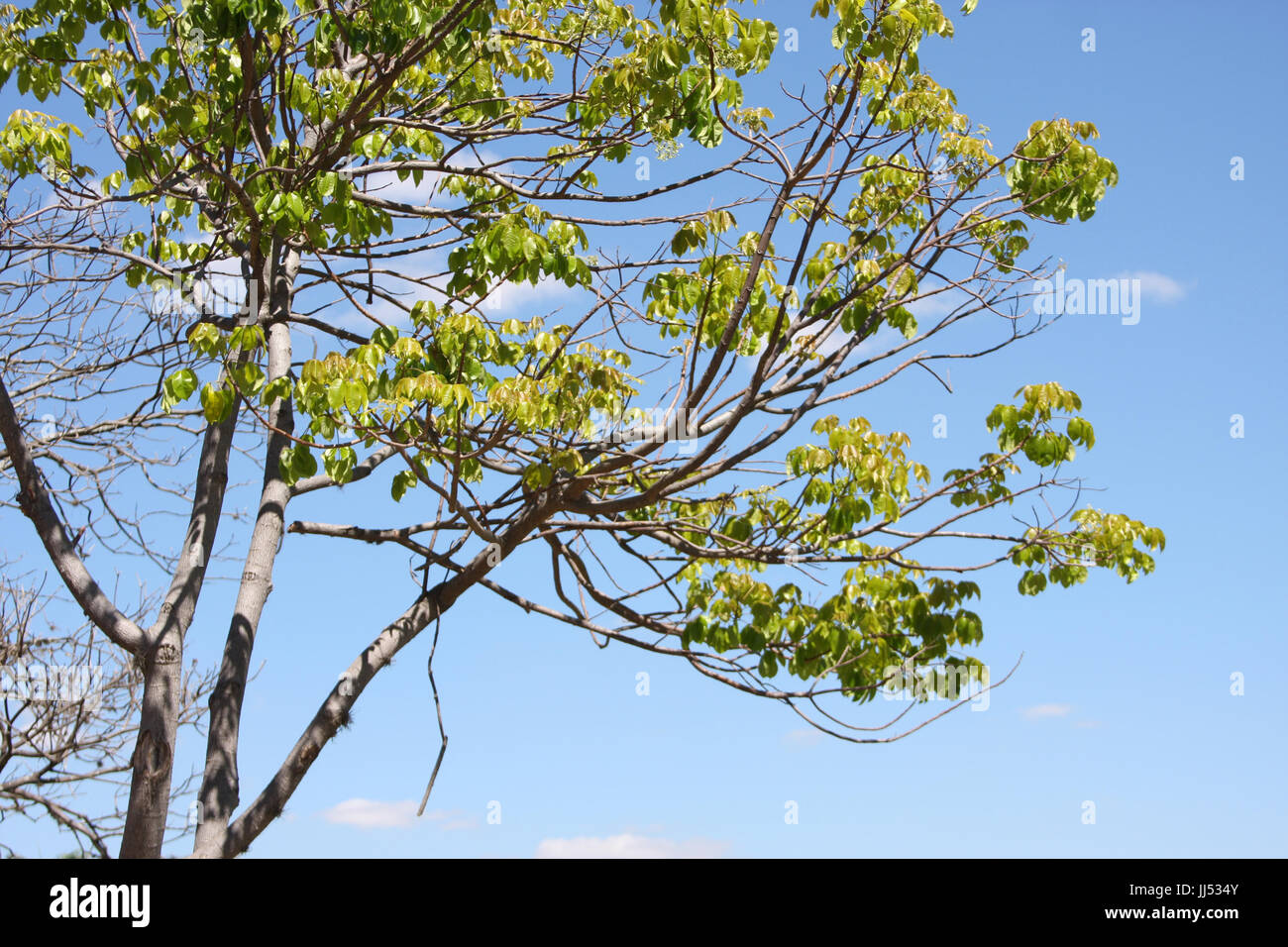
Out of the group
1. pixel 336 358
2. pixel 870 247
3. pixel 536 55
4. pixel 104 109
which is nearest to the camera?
pixel 336 358

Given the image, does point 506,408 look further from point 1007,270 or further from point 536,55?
point 536,55

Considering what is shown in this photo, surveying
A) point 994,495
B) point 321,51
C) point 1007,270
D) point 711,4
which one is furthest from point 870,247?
point 321,51

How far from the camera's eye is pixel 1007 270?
22.8 feet

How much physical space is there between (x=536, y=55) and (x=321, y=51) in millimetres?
2832

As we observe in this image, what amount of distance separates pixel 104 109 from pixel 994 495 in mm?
6295

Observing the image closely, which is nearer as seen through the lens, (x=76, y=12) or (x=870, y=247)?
(x=76, y=12)

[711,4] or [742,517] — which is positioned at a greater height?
[711,4]

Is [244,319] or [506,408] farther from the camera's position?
[244,319]
